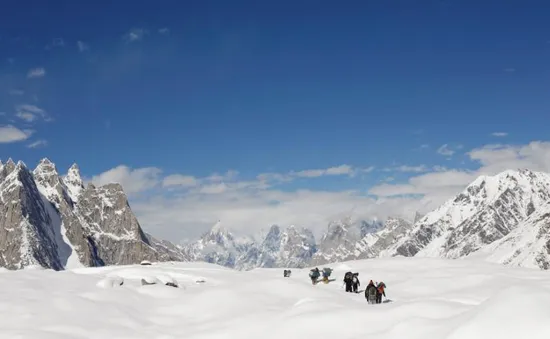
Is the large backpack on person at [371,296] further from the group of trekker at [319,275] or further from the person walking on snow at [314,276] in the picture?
the person walking on snow at [314,276]

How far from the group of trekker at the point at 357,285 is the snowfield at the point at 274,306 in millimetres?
1222

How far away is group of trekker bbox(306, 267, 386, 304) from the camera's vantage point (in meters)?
35.4

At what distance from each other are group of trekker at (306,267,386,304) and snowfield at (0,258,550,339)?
48.1 inches

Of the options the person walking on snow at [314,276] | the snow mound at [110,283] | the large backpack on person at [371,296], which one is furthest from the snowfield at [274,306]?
the person walking on snow at [314,276]

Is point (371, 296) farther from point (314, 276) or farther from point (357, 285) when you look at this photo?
point (314, 276)

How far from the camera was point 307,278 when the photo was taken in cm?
5297

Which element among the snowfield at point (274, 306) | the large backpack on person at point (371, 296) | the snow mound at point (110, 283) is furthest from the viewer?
the snow mound at point (110, 283)

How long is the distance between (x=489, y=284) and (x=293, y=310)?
723 inches

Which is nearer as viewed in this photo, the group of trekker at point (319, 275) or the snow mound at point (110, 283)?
the snow mound at point (110, 283)

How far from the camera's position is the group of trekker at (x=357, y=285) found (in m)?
35.4

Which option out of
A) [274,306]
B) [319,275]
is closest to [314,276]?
[319,275]

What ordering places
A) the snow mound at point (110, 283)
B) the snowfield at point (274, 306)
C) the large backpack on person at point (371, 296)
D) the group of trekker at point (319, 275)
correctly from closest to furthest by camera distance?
the snowfield at point (274, 306)
the large backpack on person at point (371, 296)
the snow mound at point (110, 283)
the group of trekker at point (319, 275)

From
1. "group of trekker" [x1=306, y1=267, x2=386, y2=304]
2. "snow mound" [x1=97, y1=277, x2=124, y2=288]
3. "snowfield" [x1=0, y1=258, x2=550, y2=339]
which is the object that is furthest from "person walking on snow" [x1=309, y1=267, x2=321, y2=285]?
"snow mound" [x1=97, y1=277, x2=124, y2=288]

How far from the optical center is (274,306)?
3603cm
